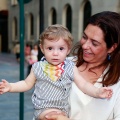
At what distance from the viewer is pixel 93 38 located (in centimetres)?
200

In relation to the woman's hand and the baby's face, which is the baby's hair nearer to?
the baby's face

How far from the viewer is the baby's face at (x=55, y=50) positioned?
6.33ft

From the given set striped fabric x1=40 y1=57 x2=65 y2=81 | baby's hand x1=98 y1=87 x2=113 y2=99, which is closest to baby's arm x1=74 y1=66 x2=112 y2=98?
baby's hand x1=98 y1=87 x2=113 y2=99

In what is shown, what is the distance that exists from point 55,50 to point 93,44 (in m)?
0.27

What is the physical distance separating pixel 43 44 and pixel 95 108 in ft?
1.78

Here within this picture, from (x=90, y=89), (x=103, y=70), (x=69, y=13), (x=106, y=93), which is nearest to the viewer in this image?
(x=106, y=93)

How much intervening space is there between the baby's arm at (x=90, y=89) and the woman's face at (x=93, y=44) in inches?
5.3

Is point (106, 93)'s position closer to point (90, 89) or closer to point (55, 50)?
point (90, 89)

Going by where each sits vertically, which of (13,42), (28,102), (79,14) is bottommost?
(13,42)

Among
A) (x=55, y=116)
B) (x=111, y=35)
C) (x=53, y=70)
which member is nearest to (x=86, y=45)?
(x=111, y=35)

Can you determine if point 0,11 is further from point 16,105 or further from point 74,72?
point 74,72

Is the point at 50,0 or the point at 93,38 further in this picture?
the point at 50,0

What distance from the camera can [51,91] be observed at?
197 cm

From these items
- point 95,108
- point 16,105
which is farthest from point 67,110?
point 16,105
